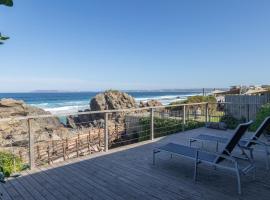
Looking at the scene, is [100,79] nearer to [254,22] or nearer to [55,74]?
[55,74]

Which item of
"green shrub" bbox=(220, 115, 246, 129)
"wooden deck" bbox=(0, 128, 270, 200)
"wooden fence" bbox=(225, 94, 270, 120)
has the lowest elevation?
"wooden deck" bbox=(0, 128, 270, 200)

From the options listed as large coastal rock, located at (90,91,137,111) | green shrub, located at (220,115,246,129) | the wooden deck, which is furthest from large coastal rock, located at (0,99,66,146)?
green shrub, located at (220,115,246,129)

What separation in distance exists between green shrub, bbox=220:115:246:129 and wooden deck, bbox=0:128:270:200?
4258 mm

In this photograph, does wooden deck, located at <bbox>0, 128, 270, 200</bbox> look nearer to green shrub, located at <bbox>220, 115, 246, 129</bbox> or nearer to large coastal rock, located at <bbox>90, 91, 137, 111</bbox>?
green shrub, located at <bbox>220, 115, 246, 129</bbox>

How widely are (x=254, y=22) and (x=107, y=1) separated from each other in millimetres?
9394

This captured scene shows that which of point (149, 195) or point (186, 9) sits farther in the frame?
point (186, 9)

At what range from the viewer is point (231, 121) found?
9.52 meters

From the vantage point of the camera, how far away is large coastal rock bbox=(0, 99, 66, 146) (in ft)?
40.4

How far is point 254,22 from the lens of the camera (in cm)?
1489

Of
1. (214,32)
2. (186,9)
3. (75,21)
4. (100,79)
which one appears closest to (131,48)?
(75,21)

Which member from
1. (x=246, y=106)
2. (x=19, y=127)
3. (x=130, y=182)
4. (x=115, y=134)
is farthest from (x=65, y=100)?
(x=130, y=182)

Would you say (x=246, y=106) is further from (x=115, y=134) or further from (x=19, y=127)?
(x=19, y=127)

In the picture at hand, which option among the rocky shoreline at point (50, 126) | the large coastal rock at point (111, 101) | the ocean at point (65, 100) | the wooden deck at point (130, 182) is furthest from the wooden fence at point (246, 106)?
the large coastal rock at point (111, 101)

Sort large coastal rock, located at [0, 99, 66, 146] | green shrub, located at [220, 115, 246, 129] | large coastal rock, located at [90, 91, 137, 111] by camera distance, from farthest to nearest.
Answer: large coastal rock, located at [90, 91, 137, 111] → large coastal rock, located at [0, 99, 66, 146] → green shrub, located at [220, 115, 246, 129]
